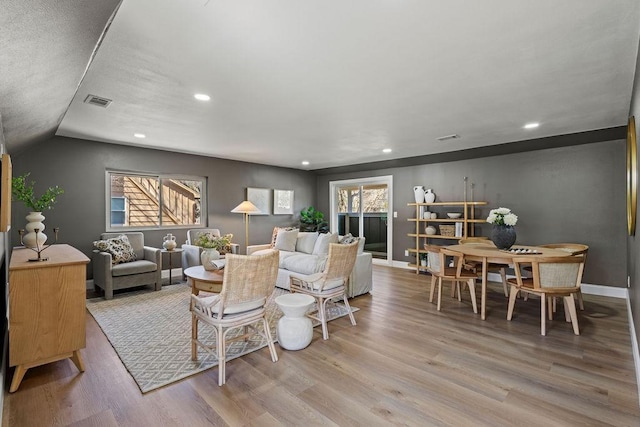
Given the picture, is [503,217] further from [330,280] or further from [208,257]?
[208,257]

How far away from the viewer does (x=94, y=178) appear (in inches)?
201

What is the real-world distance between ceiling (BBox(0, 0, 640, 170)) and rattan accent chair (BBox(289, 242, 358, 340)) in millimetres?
1597

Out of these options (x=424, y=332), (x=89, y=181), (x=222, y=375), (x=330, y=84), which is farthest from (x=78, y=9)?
(x=89, y=181)

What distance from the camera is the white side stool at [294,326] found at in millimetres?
2832

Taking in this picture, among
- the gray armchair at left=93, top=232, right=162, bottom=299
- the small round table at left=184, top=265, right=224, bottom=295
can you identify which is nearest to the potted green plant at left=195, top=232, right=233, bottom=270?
the small round table at left=184, top=265, right=224, bottom=295

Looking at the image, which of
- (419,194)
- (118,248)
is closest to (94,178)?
(118,248)

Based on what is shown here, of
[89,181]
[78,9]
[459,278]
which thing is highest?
[78,9]

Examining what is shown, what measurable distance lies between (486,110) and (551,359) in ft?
8.53

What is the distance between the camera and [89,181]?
5.04 m

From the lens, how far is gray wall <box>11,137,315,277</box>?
4.63 metres

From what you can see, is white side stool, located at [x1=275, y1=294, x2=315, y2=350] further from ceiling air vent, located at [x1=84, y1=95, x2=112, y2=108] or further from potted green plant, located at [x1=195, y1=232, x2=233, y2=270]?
ceiling air vent, located at [x1=84, y1=95, x2=112, y2=108]

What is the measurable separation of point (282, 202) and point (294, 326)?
5.30 m

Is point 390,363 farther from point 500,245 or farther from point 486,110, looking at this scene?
point 486,110

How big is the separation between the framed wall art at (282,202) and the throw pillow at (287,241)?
210 cm
